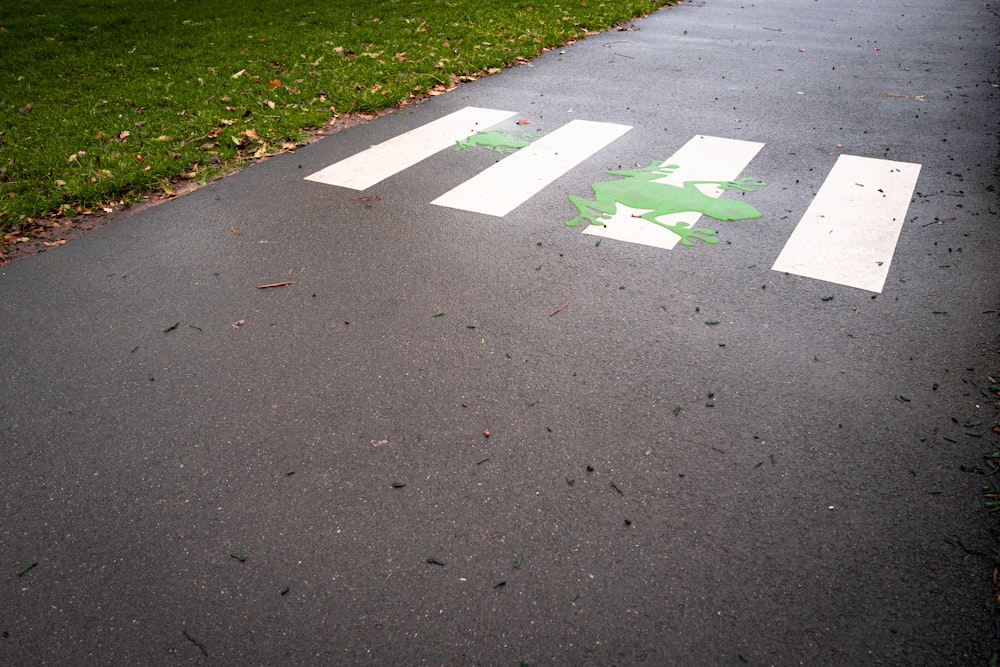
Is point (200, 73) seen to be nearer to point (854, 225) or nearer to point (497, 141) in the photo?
point (497, 141)

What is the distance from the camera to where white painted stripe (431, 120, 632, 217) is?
5801 mm

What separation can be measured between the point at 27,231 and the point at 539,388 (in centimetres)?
442

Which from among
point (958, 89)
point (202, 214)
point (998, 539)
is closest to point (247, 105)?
point (202, 214)

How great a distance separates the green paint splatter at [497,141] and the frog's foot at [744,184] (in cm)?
211

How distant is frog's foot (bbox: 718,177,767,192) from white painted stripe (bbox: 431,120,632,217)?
139 centimetres

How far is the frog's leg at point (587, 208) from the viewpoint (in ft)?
17.8

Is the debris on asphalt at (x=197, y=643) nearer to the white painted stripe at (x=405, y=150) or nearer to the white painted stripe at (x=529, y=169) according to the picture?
the white painted stripe at (x=529, y=169)

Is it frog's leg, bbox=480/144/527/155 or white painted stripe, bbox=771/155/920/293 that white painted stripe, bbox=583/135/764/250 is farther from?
frog's leg, bbox=480/144/527/155

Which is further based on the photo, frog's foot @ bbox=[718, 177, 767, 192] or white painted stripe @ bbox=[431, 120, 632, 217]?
frog's foot @ bbox=[718, 177, 767, 192]

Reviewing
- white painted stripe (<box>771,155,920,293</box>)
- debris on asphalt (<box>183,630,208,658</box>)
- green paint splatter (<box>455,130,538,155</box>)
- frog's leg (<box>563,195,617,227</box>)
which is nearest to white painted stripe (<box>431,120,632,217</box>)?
green paint splatter (<box>455,130,538,155</box>)

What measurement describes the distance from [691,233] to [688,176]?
1.23 meters

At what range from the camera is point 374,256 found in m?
4.96

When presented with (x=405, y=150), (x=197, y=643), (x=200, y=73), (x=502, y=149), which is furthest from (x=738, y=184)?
(x=200, y=73)

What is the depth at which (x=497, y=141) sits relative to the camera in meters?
7.19
